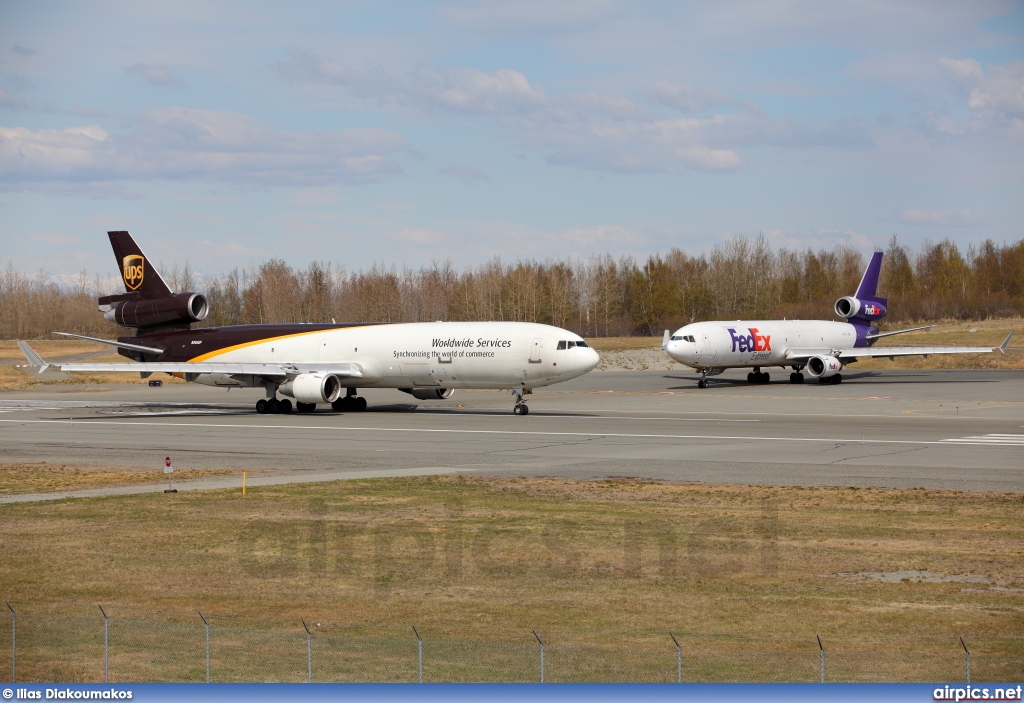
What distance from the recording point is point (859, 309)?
8500cm

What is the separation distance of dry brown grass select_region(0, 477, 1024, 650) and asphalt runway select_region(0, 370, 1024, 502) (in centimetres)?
421

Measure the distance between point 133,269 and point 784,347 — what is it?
4429 centimetres

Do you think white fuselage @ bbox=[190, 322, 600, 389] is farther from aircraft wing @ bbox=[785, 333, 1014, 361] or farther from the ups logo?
aircraft wing @ bbox=[785, 333, 1014, 361]

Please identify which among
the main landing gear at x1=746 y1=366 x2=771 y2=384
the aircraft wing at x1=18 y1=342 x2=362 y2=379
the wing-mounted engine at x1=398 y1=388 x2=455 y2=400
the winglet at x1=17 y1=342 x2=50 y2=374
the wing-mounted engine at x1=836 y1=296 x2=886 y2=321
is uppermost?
the wing-mounted engine at x1=836 y1=296 x2=886 y2=321

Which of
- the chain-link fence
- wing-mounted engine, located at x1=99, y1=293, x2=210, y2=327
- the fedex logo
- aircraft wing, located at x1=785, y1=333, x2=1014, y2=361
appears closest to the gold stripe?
wing-mounted engine, located at x1=99, y1=293, x2=210, y2=327

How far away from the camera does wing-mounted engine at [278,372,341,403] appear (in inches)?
2066

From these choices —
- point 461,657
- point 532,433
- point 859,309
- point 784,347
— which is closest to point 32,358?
point 532,433

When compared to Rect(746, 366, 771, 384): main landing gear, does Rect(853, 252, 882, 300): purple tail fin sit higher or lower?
higher

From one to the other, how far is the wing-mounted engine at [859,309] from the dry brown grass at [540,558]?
6033 cm

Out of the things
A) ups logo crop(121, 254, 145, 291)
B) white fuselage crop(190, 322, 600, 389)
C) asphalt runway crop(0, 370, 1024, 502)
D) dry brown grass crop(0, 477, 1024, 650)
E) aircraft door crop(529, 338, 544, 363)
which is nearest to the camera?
dry brown grass crop(0, 477, 1024, 650)

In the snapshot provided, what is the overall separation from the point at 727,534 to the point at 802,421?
2785 cm

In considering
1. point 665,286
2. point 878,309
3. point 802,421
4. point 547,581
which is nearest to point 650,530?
point 547,581

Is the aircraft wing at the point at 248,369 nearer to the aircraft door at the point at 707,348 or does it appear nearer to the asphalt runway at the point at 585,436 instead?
the asphalt runway at the point at 585,436

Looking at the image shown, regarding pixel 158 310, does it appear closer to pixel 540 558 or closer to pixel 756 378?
pixel 756 378
